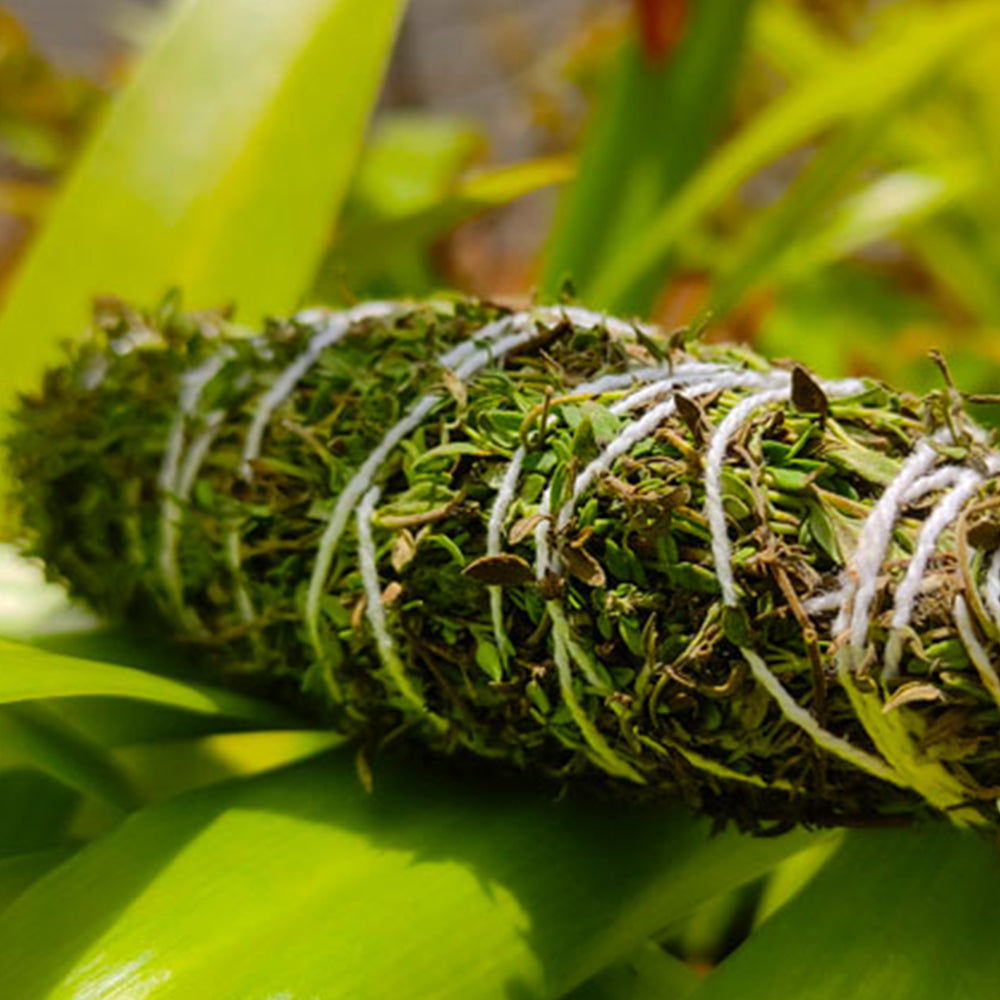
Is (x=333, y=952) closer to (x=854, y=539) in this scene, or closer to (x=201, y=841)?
(x=201, y=841)

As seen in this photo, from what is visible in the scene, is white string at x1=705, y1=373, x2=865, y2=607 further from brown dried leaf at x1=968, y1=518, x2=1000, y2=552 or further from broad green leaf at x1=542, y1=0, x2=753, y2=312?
broad green leaf at x1=542, y1=0, x2=753, y2=312

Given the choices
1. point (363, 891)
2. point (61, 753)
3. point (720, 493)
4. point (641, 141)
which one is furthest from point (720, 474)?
point (641, 141)

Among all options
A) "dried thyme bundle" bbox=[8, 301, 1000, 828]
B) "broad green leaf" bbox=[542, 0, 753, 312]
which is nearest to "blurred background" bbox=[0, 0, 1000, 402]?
"broad green leaf" bbox=[542, 0, 753, 312]

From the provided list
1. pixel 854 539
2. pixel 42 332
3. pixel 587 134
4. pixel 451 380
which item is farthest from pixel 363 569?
pixel 587 134

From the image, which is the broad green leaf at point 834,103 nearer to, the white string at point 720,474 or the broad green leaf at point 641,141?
the broad green leaf at point 641,141

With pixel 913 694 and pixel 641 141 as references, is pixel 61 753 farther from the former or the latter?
pixel 641 141

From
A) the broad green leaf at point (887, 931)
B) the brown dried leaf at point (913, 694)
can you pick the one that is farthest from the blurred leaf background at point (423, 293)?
the brown dried leaf at point (913, 694)

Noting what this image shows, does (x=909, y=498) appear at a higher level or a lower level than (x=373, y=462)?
lower

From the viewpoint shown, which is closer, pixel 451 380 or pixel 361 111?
pixel 451 380
